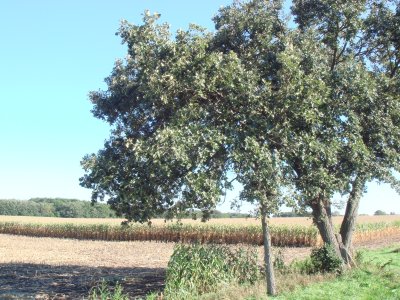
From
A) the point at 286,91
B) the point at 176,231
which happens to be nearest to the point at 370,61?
the point at 286,91

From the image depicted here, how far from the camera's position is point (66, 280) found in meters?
20.1

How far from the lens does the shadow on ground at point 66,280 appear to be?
642 inches

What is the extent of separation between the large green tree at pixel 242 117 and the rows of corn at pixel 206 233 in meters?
19.9

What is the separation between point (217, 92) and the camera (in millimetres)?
13953

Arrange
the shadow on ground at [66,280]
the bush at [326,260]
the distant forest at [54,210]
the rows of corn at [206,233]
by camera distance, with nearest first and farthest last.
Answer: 1. the shadow on ground at [66,280]
2. the bush at [326,260]
3. the rows of corn at [206,233]
4. the distant forest at [54,210]

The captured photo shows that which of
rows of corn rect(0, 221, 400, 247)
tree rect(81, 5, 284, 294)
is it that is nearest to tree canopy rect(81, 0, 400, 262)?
tree rect(81, 5, 284, 294)

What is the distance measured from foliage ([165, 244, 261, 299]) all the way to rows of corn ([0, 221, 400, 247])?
58.1 feet

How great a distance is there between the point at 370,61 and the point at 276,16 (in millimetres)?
6422

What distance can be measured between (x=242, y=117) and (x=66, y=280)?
12010 mm

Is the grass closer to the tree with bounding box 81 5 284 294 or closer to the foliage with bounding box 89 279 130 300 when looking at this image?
the tree with bounding box 81 5 284 294

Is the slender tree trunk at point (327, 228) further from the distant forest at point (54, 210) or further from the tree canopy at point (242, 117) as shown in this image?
the distant forest at point (54, 210)

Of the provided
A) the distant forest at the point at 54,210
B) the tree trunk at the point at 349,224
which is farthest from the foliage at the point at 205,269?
the distant forest at the point at 54,210

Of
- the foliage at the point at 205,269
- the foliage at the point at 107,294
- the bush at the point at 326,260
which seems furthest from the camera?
the bush at the point at 326,260

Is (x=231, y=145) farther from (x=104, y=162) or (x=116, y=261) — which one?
(x=116, y=261)
